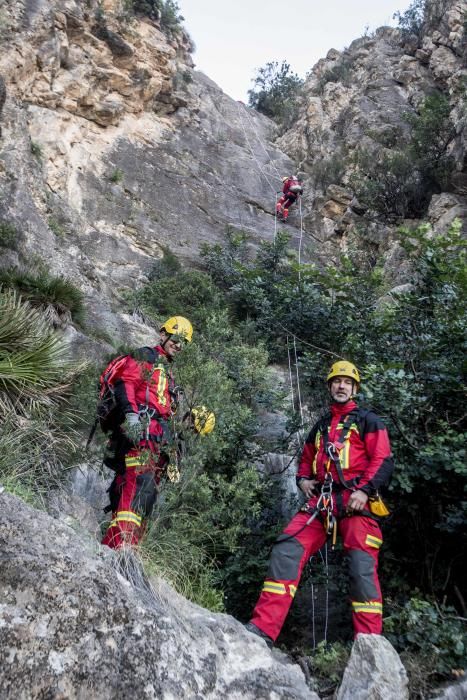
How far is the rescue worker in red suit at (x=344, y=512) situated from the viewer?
3859 mm

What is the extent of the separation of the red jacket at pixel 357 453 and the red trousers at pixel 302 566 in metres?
0.32

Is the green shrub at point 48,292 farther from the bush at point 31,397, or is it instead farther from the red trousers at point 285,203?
the red trousers at point 285,203

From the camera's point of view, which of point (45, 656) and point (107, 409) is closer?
point (45, 656)

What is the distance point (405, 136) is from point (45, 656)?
66.8ft

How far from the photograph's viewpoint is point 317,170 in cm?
2114

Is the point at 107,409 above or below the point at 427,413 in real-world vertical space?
below

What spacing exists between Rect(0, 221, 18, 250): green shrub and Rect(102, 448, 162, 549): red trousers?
5927mm

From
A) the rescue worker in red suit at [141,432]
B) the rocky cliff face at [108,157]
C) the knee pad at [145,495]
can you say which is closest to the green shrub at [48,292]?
the rocky cliff face at [108,157]

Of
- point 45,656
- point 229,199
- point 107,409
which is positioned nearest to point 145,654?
point 45,656

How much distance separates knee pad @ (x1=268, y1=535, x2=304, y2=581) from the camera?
4.05 meters

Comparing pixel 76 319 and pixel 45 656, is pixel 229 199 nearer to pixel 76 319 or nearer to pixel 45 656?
pixel 76 319

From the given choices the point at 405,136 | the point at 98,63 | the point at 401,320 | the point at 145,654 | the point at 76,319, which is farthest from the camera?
the point at 405,136

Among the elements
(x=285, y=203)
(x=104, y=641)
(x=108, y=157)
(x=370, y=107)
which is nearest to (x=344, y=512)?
(x=104, y=641)

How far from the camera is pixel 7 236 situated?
31.0ft
